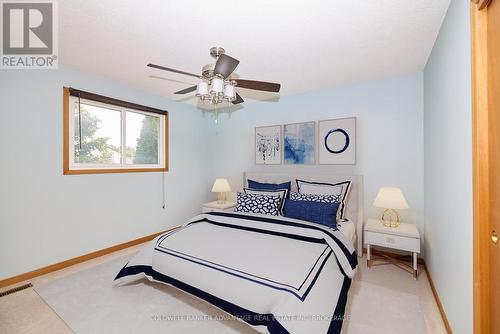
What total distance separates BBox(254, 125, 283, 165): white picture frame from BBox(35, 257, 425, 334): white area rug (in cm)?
222

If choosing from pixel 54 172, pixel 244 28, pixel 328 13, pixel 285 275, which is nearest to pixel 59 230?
pixel 54 172

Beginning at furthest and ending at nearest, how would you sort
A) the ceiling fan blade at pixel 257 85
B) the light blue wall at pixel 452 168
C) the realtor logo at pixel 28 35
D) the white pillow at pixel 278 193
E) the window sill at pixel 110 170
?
the white pillow at pixel 278 193 < the window sill at pixel 110 170 < the ceiling fan blade at pixel 257 85 < the realtor logo at pixel 28 35 < the light blue wall at pixel 452 168

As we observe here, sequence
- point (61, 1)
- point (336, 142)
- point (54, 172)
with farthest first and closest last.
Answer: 1. point (336, 142)
2. point (54, 172)
3. point (61, 1)

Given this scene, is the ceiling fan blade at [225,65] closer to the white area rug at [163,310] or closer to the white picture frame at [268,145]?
the white area rug at [163,310]

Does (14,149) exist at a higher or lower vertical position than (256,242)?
higher

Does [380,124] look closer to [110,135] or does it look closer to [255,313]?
[255,313]

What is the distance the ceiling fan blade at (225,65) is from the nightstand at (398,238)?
2394 millimetres

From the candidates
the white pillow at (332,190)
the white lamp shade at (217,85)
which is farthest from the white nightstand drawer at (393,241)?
the white lamp shade at (217,85)

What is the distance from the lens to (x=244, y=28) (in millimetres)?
1908

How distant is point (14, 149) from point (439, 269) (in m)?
4.42

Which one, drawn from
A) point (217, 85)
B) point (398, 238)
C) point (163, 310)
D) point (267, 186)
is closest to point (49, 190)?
point (163, 310)

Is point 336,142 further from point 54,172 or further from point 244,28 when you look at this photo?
point 54,172

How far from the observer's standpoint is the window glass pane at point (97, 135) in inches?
114

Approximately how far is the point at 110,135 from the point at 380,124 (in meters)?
3.97
